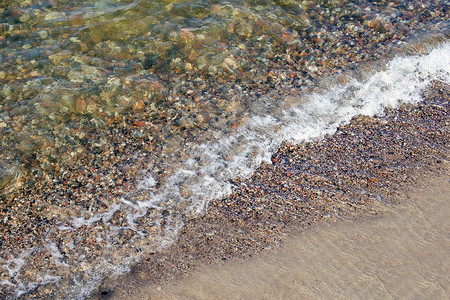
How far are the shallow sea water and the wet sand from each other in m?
0.74

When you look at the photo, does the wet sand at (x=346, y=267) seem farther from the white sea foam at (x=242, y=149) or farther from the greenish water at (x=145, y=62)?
the greenish water at (x=145, y=62)

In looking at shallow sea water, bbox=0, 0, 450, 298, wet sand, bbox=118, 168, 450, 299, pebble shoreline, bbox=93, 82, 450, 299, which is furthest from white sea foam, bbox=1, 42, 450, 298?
wet sand, bbox=118, 168, 450, 299

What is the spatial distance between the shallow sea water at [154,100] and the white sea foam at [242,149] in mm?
17

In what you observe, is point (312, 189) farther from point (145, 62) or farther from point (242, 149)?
point (145, 62)

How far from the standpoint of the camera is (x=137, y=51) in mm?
6875

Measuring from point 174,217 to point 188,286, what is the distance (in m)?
0.89

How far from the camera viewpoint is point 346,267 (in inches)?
153

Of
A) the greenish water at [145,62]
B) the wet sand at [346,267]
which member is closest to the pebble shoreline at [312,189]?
the wet sand at [346,267]

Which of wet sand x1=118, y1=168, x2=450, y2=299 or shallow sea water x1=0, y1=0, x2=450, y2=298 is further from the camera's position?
shallow sea water x1=0, y1=0, x2=450, y2=298

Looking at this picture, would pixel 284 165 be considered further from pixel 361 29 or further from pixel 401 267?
pixel 361 29

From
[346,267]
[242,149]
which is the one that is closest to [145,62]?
[242,149]

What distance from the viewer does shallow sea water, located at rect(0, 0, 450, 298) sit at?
4344mm

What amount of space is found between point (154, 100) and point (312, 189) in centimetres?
272

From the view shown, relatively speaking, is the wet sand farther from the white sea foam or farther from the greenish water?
the greenish water
